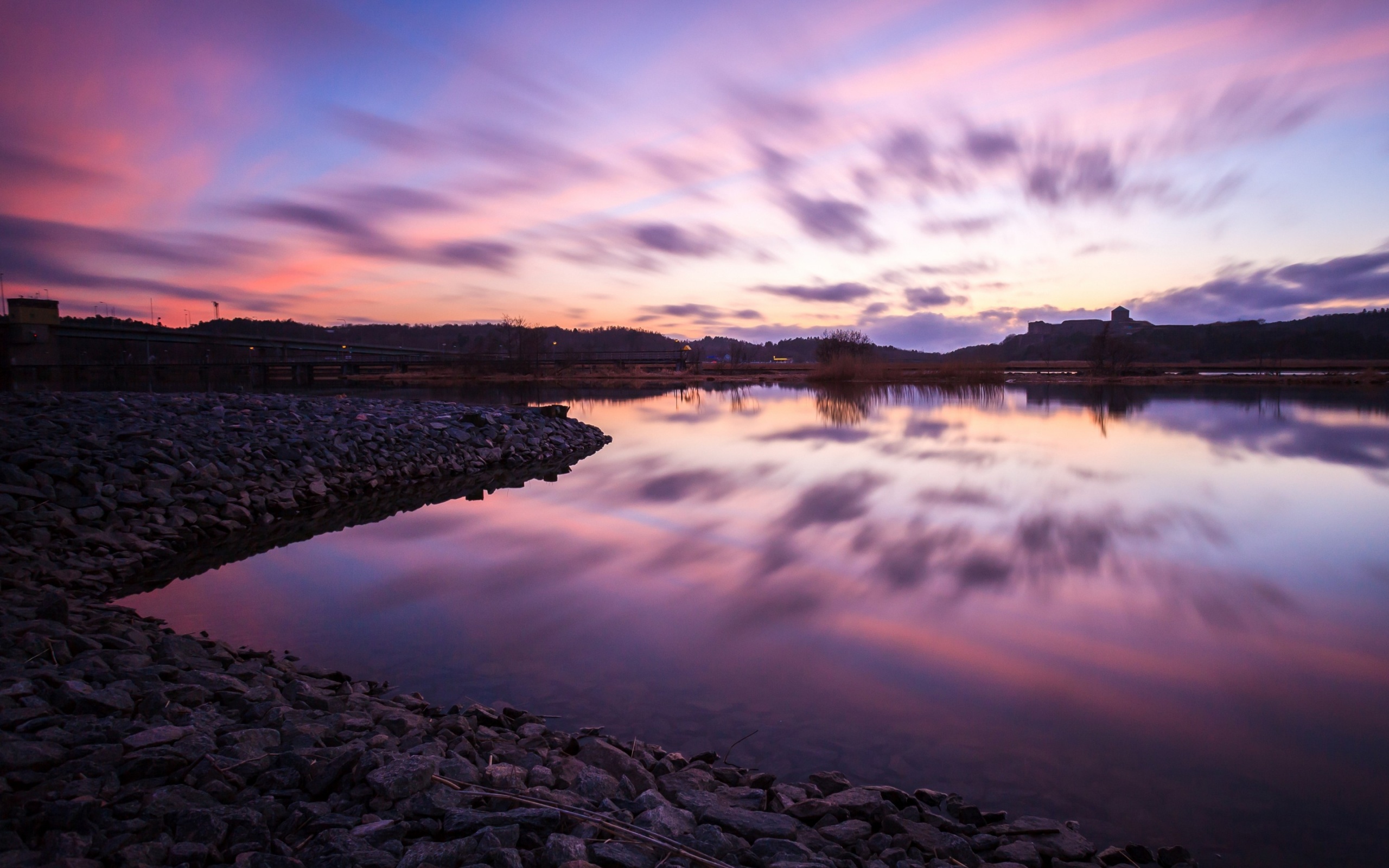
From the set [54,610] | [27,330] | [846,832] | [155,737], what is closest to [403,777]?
[155,737]

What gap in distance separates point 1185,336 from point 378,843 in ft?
571

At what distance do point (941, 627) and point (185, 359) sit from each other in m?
159

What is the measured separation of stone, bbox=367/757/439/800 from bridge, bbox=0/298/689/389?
147 ft

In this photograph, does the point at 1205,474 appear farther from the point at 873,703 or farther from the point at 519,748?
the point at 519,748

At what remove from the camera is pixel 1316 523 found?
10266mm

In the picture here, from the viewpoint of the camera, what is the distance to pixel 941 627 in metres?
6.20

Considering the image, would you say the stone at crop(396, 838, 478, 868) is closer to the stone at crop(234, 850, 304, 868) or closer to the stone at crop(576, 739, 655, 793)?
the stone at crop(234, 850, 304, 868)

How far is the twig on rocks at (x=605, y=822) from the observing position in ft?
9.09

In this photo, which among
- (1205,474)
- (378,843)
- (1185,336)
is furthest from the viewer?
(1185,336)

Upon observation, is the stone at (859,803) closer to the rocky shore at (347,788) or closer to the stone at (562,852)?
the rocky shore at (347,788)

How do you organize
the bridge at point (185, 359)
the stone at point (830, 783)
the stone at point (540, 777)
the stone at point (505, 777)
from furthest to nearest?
the bridge at point (185, 359) → the stone at point (830, 783) → the stone at point (540, 777) → the stone at point (505, 777)

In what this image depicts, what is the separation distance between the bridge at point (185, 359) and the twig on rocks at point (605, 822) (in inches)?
1773

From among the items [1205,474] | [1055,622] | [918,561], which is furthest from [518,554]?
[1205,474]

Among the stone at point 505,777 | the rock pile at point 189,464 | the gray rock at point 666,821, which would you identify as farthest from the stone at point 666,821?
the rock pile at point 189,464
